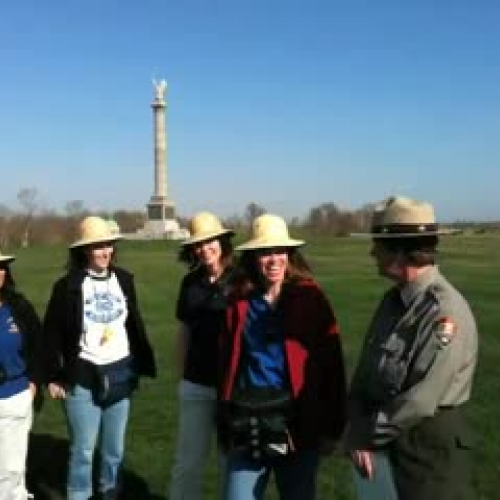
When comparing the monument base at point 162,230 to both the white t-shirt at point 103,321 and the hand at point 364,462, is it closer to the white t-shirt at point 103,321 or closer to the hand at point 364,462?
the white t-shirt at point 103,321

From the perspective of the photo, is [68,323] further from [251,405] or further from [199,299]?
[251,405]

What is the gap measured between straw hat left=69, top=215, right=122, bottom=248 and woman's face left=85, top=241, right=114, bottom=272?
2.0 inches

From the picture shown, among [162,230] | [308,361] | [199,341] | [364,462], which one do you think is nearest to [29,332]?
[199,341]

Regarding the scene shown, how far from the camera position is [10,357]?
5.98 meters

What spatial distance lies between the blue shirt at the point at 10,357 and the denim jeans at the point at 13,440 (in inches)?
2.2

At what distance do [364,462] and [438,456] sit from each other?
14.5 inches

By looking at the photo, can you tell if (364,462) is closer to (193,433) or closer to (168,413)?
(193,433)

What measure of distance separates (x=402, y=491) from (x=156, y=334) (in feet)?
43.3

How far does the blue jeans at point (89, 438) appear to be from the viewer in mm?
6258

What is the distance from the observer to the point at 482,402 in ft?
33.0

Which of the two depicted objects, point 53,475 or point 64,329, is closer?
point 64,329

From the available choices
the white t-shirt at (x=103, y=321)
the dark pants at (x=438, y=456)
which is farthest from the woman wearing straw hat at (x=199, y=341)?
the dark pants at (x=438, y=456)

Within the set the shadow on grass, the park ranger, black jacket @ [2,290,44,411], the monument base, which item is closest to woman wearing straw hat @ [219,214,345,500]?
the park ranger

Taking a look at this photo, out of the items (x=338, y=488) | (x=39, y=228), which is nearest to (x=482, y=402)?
(x=338, y=488)
